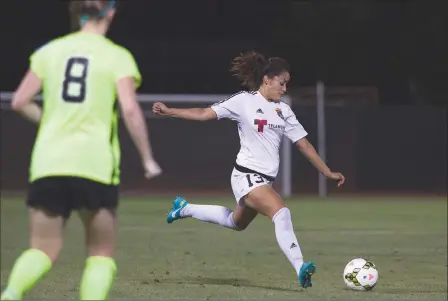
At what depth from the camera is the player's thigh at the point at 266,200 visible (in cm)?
898

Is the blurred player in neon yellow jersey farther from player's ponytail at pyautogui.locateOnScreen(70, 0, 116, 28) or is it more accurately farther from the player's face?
the player's face

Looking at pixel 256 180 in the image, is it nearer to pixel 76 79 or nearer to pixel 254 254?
pixel 254 254

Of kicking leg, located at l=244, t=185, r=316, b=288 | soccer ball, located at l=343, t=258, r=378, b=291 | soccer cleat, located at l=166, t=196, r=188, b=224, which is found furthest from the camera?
soccer cleat, located at l=166, t=196, r=188, b=224

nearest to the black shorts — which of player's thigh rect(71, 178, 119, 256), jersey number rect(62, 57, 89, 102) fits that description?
player's thigh rect(71, 178, 119, 256)

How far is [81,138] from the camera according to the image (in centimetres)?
548

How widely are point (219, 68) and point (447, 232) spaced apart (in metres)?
20.7

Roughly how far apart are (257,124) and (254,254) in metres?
3.54

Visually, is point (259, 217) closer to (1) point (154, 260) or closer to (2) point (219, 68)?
(1) point (154, 260)

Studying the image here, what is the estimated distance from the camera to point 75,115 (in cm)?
548

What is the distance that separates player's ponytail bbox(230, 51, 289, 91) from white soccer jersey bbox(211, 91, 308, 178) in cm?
15

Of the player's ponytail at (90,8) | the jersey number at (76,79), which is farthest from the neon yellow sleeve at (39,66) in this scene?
the player's ponytail at (90,8)

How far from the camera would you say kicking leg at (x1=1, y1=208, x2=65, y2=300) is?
555 cm

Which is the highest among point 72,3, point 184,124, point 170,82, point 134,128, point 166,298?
point 170,82

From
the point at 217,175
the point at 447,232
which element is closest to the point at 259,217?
the point at 447,232
